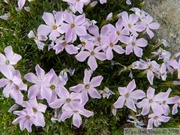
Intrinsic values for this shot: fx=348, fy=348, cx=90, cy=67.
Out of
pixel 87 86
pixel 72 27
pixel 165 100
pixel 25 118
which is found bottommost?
pixel 165 100

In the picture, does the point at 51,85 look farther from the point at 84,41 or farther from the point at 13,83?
the point at 84,41

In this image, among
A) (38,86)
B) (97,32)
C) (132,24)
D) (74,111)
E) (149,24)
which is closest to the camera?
(38,86)

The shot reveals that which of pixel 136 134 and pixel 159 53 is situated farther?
pixel 136 134

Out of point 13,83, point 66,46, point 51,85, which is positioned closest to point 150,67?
point 66,46

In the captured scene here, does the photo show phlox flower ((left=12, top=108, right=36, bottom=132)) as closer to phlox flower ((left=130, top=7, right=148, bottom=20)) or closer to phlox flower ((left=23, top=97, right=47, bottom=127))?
phlox flower ((left=23, top=97, right=47, bottom=127))

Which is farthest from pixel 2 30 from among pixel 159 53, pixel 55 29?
pixel 159 53

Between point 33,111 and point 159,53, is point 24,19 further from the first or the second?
point 159,53

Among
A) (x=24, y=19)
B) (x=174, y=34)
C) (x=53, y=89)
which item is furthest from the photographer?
(x=174, y=34)
